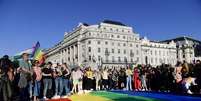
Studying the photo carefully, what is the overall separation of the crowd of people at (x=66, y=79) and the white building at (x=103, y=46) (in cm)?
6568

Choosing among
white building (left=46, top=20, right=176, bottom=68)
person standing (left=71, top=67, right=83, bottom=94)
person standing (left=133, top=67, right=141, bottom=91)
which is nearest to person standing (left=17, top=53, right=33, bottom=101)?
person standing (left=71, top=67, right=83, bottom=94)

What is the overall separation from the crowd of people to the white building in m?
65.7

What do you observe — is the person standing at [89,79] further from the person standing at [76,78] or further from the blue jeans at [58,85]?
the blue jeans at [58,85]

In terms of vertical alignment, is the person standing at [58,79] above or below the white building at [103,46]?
below

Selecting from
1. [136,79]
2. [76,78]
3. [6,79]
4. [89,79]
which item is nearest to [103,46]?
[89,79]

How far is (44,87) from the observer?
40.5 ft

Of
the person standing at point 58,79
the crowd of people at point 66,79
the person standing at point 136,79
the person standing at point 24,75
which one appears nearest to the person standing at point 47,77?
the crowd of people at point 66,79

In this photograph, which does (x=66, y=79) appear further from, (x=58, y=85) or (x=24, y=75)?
(x=24, y=75)

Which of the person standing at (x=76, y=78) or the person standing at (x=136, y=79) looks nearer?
the person standing at (x=76, y=78)

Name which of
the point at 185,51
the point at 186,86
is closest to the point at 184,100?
the point at 186,86

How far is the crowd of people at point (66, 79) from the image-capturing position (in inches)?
422

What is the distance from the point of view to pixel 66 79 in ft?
46.0

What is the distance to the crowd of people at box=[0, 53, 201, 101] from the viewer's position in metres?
10.7

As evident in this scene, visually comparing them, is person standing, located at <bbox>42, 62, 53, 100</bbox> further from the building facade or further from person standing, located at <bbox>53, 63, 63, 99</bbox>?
the building facade
